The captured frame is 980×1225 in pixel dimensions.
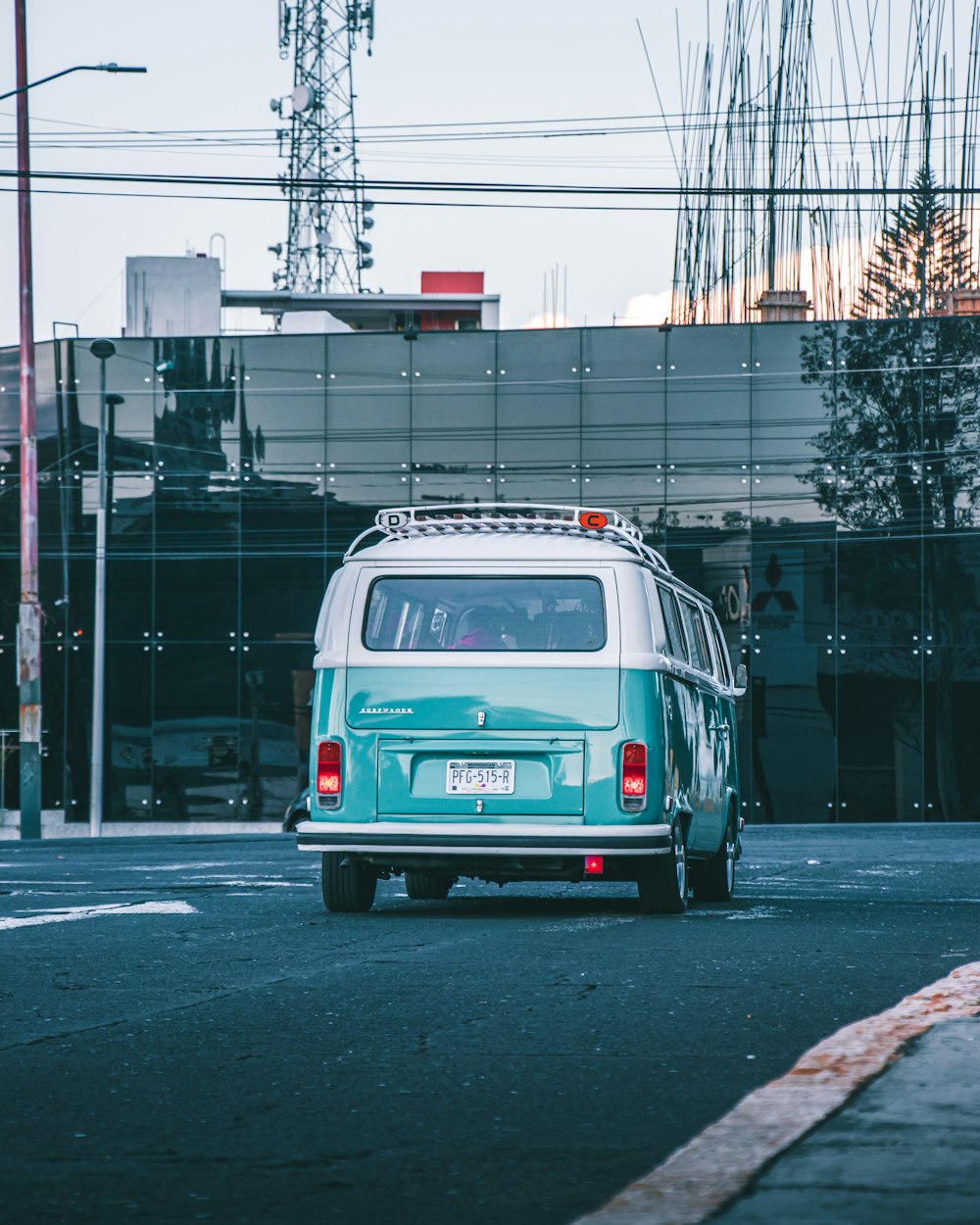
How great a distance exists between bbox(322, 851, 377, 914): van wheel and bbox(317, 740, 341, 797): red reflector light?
1.66ft

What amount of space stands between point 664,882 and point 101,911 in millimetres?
3593

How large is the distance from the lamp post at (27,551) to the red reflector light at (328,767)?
18.3m

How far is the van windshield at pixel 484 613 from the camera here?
12.3 meters

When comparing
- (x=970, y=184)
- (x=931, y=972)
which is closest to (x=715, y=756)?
(x=931, y=972)

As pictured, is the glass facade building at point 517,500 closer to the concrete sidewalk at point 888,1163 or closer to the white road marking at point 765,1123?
the white road marking at point 765,1123

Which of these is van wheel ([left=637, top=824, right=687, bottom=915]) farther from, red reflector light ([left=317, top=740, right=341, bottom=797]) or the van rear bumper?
red reflector light ([left=317, top=740, right=341, bottom=797])

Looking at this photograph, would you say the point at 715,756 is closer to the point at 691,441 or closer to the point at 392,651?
the point at 392,651

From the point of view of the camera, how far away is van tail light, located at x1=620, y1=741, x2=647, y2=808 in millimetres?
11922

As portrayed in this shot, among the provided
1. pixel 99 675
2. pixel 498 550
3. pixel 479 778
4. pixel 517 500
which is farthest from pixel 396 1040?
pixel 517 500

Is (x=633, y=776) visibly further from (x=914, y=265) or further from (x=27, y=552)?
(x=914, y=265)

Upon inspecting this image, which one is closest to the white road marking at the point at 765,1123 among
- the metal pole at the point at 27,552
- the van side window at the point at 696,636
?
the van side window at the point at 696,636

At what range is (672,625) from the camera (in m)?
13.1

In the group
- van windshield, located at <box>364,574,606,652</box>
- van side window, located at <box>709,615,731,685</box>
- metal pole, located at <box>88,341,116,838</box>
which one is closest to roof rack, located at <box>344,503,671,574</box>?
van windshield, located at <box>364,574,606,652</box>

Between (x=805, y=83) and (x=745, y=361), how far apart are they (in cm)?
558
